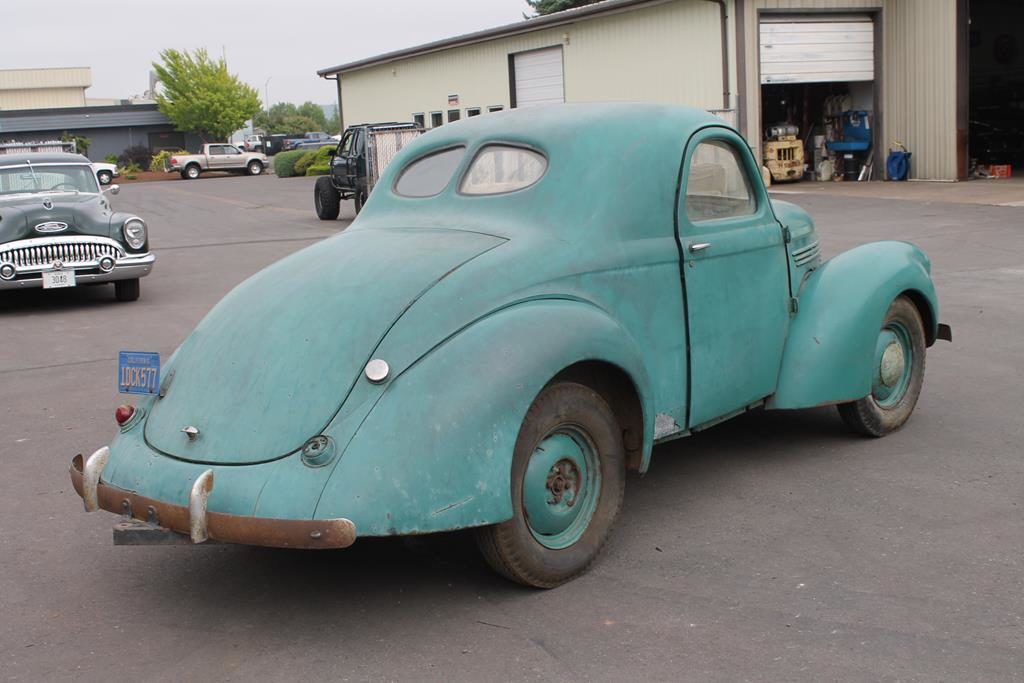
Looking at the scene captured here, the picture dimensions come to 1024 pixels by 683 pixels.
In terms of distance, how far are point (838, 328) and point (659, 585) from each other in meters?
2.03

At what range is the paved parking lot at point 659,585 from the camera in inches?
145

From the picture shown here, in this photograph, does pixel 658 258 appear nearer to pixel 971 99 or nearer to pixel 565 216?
pixel 565 216

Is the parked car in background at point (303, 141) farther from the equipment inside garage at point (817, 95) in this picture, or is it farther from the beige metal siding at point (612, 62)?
the equipment inside garage at point (817, 95)

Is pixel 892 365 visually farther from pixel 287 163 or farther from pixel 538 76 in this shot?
pixel 287 163

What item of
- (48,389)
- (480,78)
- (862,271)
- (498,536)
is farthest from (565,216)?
(480,78)

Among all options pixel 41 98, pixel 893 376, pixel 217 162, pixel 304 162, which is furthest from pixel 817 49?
pixel 41 98

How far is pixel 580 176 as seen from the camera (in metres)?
4.81

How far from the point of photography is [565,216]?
15.4 feet

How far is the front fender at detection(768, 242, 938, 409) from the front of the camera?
559cm

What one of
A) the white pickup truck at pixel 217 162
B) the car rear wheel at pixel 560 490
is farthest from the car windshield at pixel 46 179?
the white pickup truck at pixel 217 162

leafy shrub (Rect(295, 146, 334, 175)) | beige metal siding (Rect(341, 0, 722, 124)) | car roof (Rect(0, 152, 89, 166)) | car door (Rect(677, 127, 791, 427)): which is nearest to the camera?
car door (Rect(677, 127, 791, 427))

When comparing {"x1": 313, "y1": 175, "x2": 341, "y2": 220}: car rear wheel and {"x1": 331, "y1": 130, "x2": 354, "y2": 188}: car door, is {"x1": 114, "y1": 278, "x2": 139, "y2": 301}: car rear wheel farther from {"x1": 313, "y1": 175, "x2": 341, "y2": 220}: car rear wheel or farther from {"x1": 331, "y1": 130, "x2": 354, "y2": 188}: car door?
{"x1": 313, "y1": 175, "x2": 341, "y2": 220}: car rear wheel

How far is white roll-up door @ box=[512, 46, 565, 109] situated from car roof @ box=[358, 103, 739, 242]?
2551cm

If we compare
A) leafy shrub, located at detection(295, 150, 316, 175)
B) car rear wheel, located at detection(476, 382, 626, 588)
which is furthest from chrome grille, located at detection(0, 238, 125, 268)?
leafy shrub, located at detection(295, 150, 316, 175)
